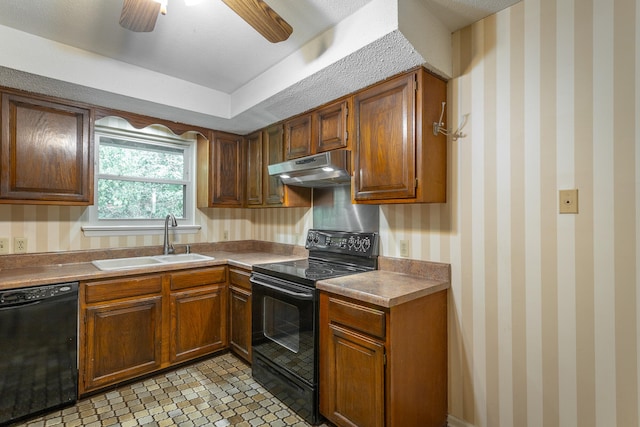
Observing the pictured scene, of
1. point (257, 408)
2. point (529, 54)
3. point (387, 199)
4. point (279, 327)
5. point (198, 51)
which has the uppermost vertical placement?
point (198, 51)

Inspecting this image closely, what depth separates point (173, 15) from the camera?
5.76 feet

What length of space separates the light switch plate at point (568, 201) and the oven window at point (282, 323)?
1594mm

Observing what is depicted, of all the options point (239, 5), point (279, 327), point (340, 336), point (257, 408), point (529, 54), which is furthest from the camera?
point (279, 327)

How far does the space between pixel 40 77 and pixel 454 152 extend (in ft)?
8.65

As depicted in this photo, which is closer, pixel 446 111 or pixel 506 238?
pixel 506 238

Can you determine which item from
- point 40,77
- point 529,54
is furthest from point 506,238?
point 40,77

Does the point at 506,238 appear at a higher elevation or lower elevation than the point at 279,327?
higher

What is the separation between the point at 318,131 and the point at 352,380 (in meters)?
1.74

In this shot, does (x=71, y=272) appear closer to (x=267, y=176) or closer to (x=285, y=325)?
(x=285, y=325)

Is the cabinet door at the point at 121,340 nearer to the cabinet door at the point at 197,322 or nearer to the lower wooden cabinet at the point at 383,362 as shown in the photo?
the cabinet door at the point at 197,322

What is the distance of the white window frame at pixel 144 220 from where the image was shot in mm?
2775

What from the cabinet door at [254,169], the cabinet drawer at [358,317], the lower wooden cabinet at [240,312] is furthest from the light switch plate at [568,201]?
the cabinet door at [254,169]

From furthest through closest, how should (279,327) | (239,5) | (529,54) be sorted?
(279,327), (529,54), (239,5)

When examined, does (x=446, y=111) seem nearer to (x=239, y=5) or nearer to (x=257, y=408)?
(x=239, y=5)
